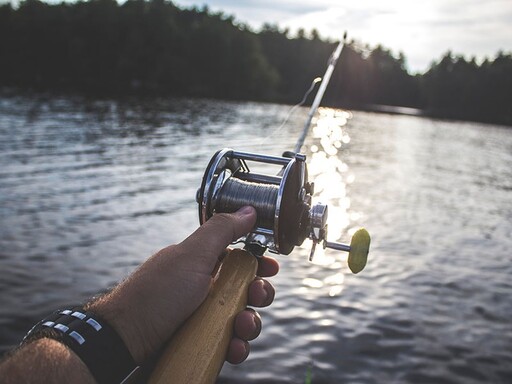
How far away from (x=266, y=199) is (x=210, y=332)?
0.82 meters

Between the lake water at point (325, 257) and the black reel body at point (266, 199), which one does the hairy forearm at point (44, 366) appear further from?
the lake water at point (325, 257)

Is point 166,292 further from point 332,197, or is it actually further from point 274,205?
point 332,197

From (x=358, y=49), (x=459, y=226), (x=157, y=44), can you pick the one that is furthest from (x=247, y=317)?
(x=157, y=44)

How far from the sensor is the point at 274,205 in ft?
8.20

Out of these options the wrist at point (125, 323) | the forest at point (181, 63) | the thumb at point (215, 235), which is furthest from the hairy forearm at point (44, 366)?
the forest at point (181, 63)

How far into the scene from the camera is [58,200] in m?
12.4

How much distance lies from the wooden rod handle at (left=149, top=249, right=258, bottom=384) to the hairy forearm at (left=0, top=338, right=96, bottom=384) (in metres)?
0.29

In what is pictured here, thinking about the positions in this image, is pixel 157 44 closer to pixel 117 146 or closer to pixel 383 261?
pixel 117 146

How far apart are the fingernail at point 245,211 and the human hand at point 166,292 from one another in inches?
2.5

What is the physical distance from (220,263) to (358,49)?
3.39 metres

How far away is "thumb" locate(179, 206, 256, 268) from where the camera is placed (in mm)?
2197

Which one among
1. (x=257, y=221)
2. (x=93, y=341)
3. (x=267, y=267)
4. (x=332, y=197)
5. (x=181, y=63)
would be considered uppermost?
(x=181, y=63)

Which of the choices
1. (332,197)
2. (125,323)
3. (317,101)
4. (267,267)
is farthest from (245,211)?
(332,197)

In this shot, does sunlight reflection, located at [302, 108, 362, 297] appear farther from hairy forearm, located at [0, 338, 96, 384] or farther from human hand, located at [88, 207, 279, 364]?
hairy forearm, located at [0, 338, 96, 384]
